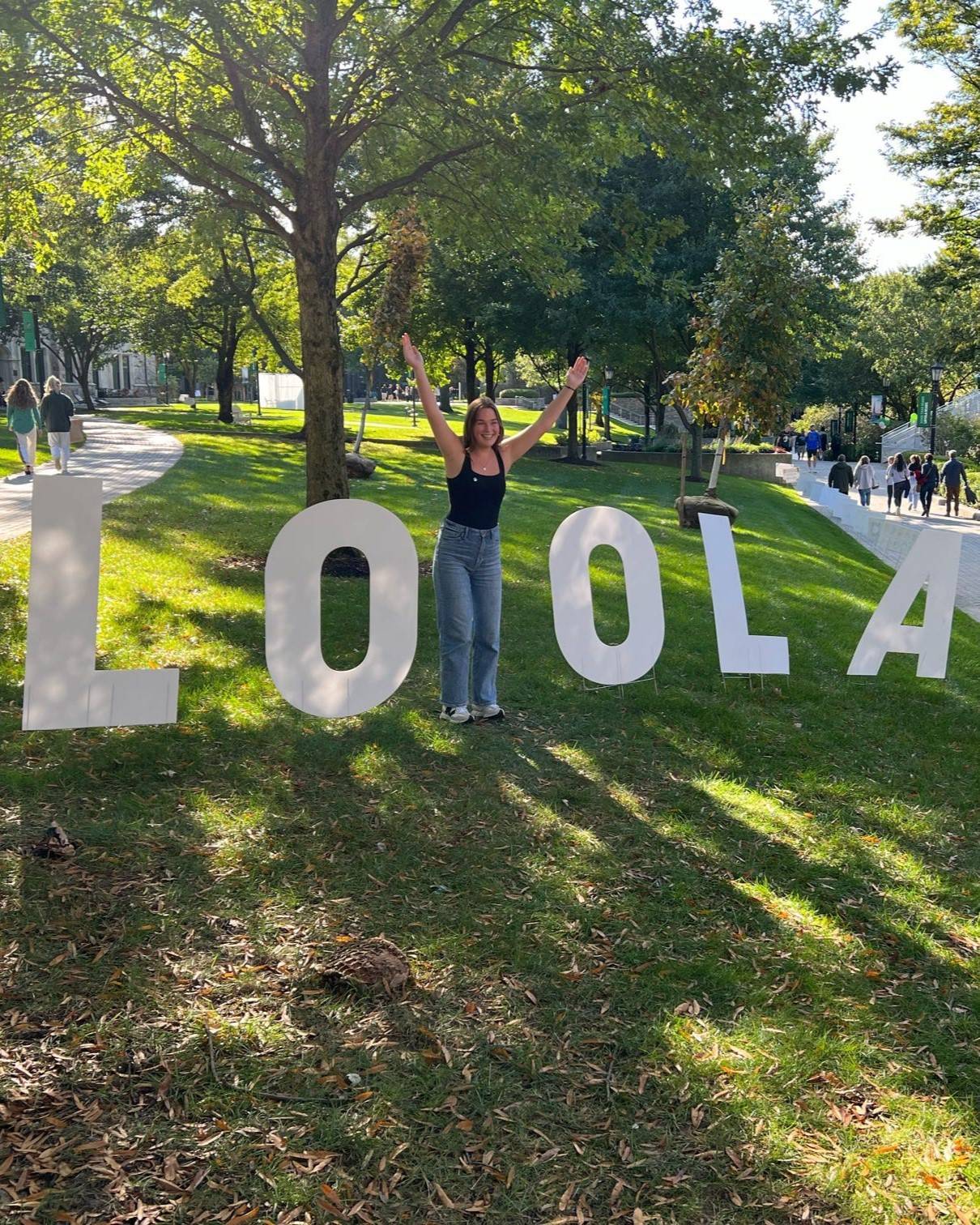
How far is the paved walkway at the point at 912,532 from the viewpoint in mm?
16109

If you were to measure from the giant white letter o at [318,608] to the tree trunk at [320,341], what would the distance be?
4598mm

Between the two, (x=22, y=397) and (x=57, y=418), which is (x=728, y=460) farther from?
(x=22, y=397)

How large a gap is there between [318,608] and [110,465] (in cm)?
1744

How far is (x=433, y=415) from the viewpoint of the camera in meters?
5.87

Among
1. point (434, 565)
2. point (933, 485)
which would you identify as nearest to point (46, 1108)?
point (434, 565)

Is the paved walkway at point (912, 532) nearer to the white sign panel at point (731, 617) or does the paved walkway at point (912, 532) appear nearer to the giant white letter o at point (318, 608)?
the white sign panel at point (731, 617)

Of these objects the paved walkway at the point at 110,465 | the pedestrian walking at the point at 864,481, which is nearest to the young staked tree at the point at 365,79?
the paved walkway at the point at 110,465

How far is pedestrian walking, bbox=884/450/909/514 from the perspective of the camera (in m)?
28.7

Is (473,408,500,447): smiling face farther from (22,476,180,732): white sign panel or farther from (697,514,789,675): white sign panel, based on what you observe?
(22,476,180,732): white sign panel

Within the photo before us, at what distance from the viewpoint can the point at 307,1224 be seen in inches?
108

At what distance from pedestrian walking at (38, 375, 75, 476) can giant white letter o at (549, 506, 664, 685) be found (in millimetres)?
13850

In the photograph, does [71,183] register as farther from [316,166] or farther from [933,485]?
[933,485]

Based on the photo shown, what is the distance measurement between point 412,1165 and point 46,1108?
43.2 inches

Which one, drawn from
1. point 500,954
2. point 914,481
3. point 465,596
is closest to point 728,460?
point 914,481
